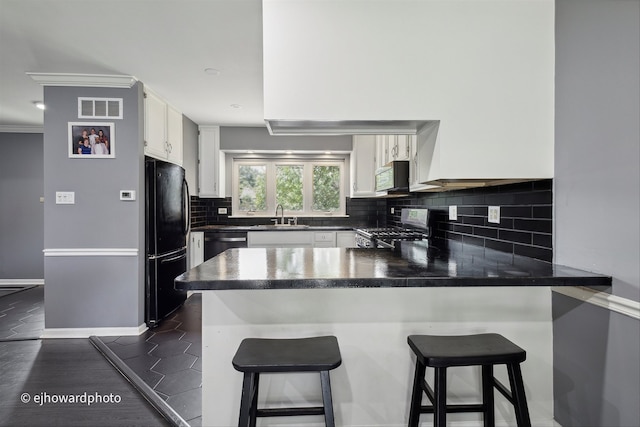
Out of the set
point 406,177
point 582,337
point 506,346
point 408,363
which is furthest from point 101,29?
point 582,337

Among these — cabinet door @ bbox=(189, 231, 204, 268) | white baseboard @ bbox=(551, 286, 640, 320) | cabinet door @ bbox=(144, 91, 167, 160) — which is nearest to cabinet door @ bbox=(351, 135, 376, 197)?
cabinet door @ bbox=(189, 231, 204, 268)

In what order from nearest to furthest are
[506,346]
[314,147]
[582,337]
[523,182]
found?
[506,346]
[582,337]
[523,182]
[314,147]

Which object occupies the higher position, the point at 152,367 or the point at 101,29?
the point at 101,29

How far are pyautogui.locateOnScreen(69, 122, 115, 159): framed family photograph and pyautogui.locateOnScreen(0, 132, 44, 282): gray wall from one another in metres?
2.65

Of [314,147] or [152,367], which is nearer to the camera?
[152,367]

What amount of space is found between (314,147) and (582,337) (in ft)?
12.6

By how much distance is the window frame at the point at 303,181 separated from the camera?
494 centimetres

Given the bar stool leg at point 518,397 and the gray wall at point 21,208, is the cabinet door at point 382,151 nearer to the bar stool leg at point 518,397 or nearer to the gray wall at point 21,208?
the bar stool leg at point 518,397

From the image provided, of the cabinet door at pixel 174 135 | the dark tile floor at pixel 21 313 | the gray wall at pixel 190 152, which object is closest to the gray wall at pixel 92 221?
the dark tile floor at pixel 21 313

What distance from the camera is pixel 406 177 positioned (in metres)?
2.97

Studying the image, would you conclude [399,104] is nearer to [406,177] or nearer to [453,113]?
[453,113]

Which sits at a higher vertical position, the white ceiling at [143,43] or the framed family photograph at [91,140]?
the white ceiling at [143,43]

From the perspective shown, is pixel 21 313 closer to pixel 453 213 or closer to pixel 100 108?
pixel 100 108

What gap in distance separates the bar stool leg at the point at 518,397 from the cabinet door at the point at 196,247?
3754mm
